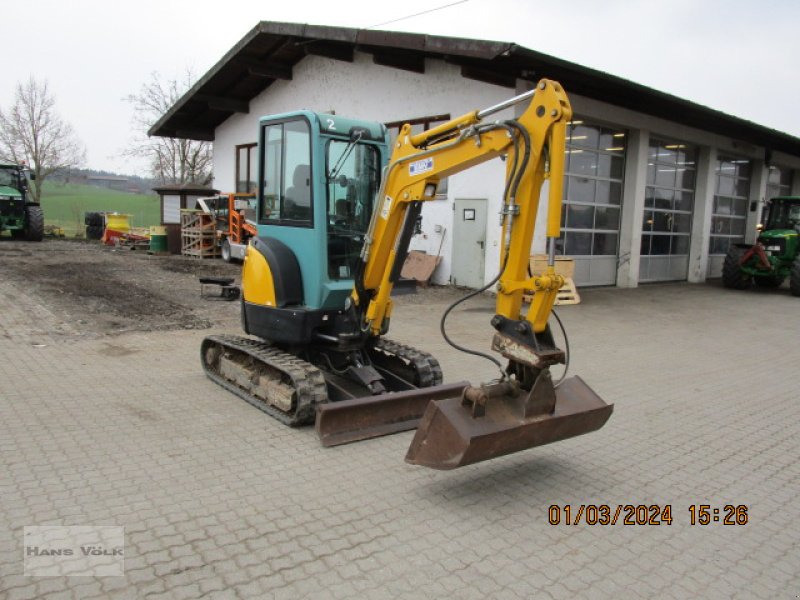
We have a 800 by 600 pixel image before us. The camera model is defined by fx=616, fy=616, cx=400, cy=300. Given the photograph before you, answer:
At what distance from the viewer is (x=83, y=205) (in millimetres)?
36031

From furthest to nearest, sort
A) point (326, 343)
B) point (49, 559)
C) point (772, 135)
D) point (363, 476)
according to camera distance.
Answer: point (772, 135)
point (326, 343)
point (363, 476)
point (49, 559)

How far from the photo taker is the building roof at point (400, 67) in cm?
1174

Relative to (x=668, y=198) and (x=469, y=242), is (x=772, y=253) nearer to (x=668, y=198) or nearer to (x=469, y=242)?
(x=668, y=198)

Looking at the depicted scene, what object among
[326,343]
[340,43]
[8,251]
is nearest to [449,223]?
[340,43]

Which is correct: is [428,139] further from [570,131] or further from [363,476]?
[570,131]

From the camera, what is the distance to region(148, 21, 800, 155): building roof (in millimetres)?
11742

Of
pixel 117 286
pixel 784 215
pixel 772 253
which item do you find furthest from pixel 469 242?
pixel 784 215

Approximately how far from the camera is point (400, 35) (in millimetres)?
12609

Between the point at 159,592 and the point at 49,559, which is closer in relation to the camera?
the point at 159,592

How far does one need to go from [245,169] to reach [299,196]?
16662 mm

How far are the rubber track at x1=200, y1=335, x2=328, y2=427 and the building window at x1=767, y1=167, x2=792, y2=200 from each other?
72.0ft

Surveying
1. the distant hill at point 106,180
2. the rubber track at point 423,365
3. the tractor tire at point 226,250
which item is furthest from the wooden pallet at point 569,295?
the distant hill at point 106,180

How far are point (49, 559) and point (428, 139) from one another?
361 cm

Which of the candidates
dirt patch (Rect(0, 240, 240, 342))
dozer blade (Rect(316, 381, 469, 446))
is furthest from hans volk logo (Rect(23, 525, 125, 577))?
→ dirt patch (Rect(0, 240, 240, 342))
